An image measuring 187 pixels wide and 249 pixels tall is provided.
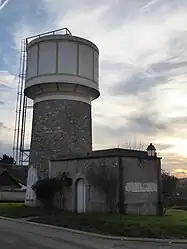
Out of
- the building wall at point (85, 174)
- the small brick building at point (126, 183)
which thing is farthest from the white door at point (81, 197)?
the building wall at point (85, 174)

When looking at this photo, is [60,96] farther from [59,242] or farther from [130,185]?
[59,242]

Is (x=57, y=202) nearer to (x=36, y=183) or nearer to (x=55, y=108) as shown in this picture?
(x=36, y=183)

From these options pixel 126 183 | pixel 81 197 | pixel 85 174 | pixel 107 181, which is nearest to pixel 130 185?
pixel 126 183

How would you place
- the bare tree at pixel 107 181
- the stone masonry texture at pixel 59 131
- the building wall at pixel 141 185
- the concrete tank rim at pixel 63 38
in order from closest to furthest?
the bare tree at pixel 107 181
the building wall at pixel 141 185
the stone masonry texture at pixel 59 131
the concrete tank rim at pixel 63 38

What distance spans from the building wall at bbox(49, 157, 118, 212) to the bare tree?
137 millimetres

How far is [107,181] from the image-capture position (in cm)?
2384

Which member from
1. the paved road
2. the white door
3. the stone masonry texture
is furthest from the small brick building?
the paved road

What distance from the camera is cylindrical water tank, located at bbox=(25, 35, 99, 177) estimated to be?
98.2 ft

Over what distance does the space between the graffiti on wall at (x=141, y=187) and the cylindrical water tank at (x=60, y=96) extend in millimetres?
6590

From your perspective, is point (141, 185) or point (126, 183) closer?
point (126, 183)

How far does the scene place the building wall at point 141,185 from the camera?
2403cm

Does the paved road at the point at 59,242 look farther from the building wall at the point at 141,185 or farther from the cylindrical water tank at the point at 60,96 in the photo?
the cylindrical water tank at the point at 60,96

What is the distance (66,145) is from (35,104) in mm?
4351

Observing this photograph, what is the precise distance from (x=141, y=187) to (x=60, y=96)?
974 cm
